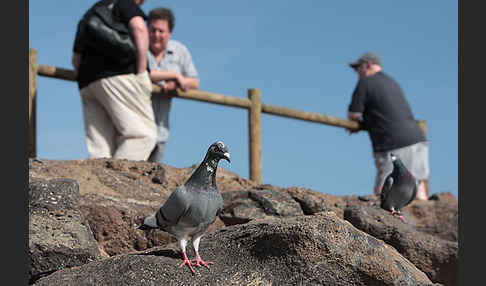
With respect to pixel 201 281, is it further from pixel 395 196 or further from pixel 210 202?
pixel 395 196

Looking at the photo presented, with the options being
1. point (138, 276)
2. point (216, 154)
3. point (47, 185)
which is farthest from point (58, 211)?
point (216, 154)

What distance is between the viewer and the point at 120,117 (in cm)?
737

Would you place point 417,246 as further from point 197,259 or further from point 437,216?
point 437,216

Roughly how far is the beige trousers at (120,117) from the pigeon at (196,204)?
3.53 m

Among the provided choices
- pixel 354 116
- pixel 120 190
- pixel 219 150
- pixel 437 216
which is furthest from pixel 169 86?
pixel 219 150

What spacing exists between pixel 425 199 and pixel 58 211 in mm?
6097

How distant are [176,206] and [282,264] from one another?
0.66 meters

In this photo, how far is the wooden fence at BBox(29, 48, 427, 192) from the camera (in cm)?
775

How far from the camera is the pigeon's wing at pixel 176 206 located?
3838 mm

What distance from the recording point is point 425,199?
31.7ft

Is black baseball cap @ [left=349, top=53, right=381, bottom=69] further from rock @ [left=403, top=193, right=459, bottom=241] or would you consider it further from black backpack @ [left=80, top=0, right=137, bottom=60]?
black backpack @ [left=80, top=0, right=137, bottom=60]

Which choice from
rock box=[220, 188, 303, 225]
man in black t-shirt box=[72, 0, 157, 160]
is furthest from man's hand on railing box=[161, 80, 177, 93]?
rock box=[220, 188, 303, 225]

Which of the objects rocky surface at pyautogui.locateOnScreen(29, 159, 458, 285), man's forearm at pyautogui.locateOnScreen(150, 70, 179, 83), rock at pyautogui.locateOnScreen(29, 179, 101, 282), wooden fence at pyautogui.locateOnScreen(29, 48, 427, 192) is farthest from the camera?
man's forearm at pyautogui.locateOnScreen(150, 70, 179, 83)

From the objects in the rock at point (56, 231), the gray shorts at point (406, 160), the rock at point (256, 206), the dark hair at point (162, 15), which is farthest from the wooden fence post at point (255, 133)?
the rock at point (56, 231)
